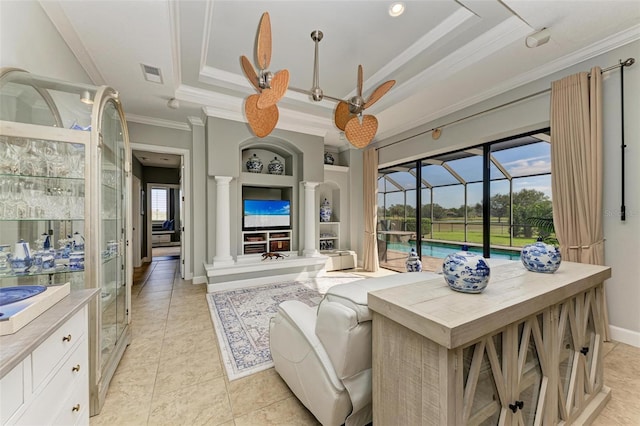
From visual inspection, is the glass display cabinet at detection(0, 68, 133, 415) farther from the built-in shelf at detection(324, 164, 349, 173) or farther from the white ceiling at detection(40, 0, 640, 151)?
the built-in shelf at detection(324, 164, 349, 173)

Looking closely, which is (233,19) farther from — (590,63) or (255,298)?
(590,63)

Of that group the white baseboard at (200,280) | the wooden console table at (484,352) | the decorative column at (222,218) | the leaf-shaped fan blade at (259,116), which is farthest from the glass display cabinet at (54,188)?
the white baseboard at (200,280)

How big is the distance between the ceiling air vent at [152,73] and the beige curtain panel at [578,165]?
432 centimetres

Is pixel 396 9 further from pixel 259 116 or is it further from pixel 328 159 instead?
pixel 328 159

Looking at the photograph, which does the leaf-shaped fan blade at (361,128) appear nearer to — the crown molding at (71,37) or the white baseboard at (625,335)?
the crown molding at (71,37)

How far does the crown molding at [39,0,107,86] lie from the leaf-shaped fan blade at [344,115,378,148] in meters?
2.44

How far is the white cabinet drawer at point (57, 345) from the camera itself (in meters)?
0.89

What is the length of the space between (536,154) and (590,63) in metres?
1.00

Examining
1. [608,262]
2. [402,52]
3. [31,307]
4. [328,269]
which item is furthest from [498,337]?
[328,269]

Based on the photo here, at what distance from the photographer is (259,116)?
2229 millimetres

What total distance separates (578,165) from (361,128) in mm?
2205

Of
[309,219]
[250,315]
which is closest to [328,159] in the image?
[309,219]

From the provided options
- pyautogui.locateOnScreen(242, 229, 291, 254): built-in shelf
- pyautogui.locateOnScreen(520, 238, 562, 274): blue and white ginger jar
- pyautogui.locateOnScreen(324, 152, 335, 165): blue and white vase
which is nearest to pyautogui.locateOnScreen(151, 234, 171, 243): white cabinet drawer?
pyautogui.locateOnScreen(242, 229, 291, 254): built-in shelf

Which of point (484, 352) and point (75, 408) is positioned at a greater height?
point (484, 352)
